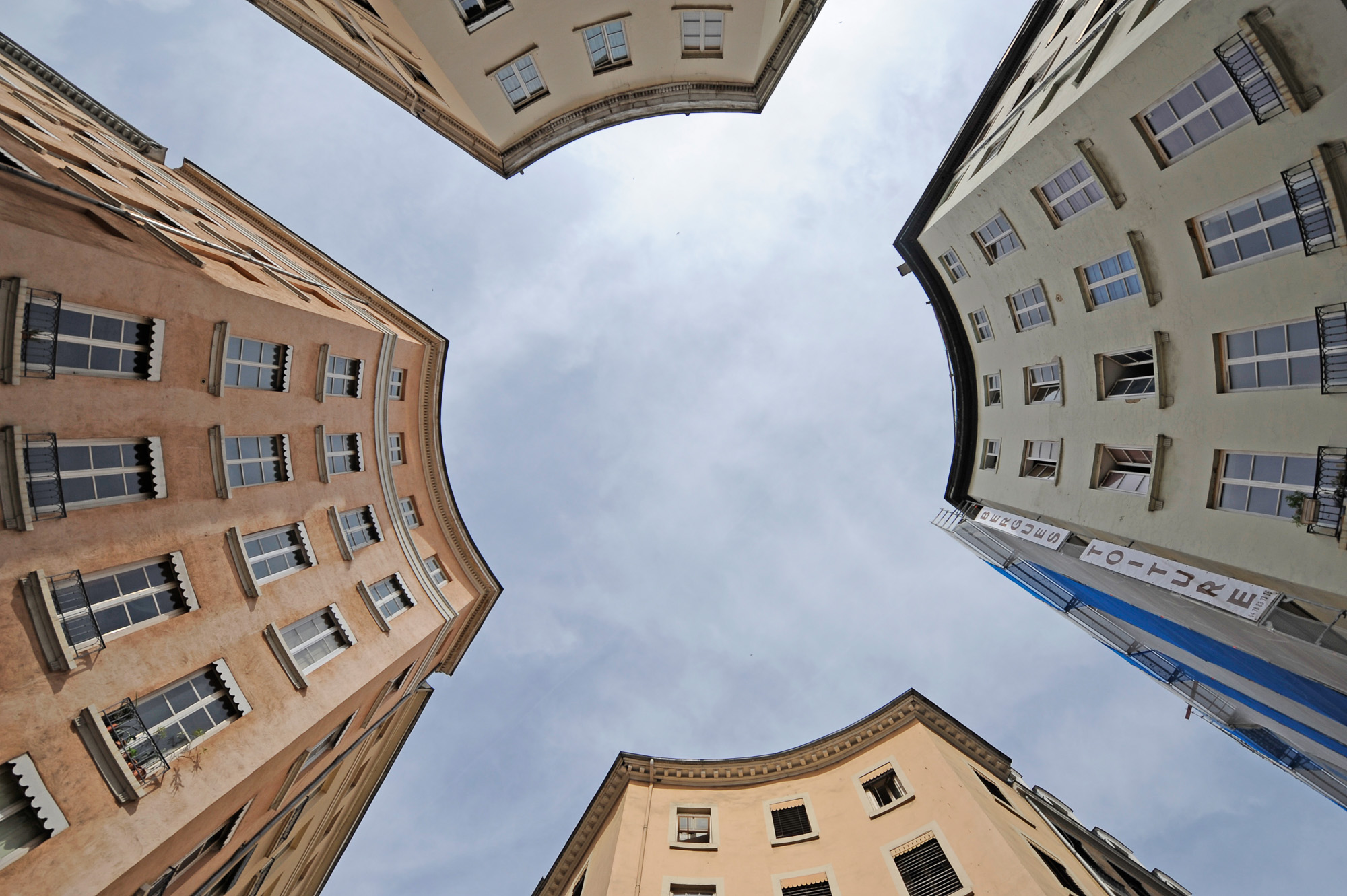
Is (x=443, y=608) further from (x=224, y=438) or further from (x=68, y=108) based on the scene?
(x=68, y=108)

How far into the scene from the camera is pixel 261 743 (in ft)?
49.9

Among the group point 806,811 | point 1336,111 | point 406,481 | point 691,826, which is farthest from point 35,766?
point 1336,111

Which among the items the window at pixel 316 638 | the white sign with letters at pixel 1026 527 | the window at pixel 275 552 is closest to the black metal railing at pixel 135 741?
the window at pixel 316 638

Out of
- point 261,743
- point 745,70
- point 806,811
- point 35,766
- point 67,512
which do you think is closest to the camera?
point 35,766

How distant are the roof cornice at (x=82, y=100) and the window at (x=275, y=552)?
85.7ft

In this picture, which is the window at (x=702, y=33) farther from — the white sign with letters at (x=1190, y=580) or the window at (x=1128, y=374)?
the white sign with letters at (x=1190, y=580)

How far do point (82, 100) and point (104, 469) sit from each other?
32.9 metres

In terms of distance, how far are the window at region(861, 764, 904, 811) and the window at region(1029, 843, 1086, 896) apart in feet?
17.1

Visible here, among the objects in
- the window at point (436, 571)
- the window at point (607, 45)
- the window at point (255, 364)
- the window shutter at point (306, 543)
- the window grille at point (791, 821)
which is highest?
the window at point (607, 45)


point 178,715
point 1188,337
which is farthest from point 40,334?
point 1188,337

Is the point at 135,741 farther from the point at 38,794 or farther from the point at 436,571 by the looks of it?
the point at 436,571

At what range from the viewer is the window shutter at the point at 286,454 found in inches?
761

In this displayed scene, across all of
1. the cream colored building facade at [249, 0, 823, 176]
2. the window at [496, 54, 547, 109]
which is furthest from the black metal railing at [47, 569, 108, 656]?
the window at [496, 54, 547, 109]

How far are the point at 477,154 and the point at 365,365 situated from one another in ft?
46.3
